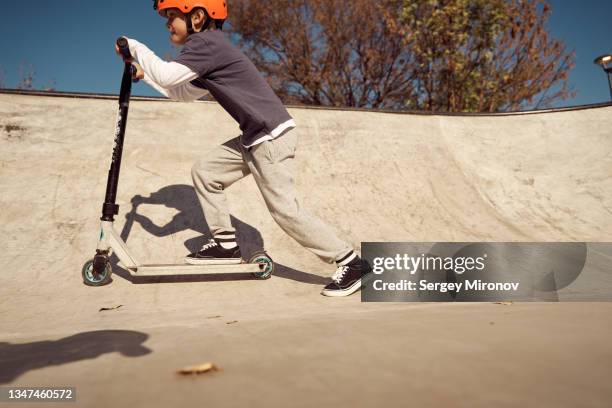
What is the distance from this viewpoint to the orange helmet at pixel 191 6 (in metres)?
2.88

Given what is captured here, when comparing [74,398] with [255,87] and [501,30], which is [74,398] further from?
[501,30]

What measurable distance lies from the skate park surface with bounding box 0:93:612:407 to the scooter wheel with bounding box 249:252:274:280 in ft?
0.40

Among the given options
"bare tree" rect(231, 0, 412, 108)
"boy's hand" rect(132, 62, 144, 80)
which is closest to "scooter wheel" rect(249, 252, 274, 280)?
"boy's hand" rect(132, 62, 144, 80)

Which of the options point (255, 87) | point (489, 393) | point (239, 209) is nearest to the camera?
point (489, 393)

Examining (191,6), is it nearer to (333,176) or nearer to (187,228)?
(187,228)

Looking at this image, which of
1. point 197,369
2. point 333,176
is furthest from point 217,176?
point 333,176

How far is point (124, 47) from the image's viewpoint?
2.89m

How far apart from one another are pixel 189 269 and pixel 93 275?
0.71 m

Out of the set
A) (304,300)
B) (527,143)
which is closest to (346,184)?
(304,300)

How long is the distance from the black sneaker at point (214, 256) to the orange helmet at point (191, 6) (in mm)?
1696

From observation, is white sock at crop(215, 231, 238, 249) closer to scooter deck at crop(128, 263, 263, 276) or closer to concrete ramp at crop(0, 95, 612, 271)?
scooter deck at crop(128, 263, 263, 276)

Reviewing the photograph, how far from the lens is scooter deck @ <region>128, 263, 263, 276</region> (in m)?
2.99

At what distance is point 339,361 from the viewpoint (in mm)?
1342

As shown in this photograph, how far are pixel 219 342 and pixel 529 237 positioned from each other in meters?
4.06
